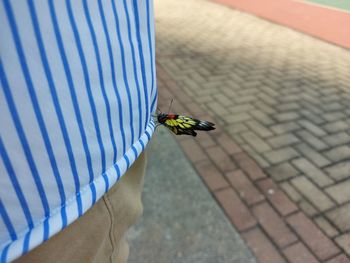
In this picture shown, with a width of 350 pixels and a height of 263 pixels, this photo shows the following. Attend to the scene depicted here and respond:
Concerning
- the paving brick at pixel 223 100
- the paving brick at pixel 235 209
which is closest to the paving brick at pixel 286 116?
the paving brick at pixel 223 100

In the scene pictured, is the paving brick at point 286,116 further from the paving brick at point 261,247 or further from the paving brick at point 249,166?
the paving brick at point 261,247

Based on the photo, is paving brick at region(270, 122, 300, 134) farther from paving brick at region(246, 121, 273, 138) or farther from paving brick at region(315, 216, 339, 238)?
paving brick at region(315, 216, 339, 238)

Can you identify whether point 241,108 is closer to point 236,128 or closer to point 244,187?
point 236,128

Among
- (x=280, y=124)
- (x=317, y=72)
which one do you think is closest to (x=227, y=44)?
(x=317, y=72)

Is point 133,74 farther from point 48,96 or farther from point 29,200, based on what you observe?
point 29,200

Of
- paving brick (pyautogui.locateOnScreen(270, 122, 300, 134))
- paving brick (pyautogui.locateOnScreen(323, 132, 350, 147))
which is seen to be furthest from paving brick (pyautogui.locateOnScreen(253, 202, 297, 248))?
paving brick (pyautogui.locateOnScreen(323, 132, 350, 147))
